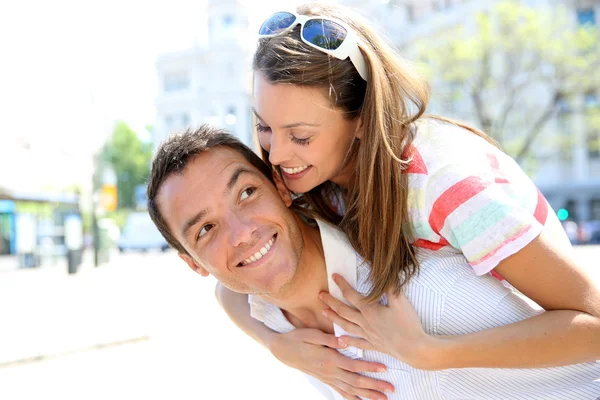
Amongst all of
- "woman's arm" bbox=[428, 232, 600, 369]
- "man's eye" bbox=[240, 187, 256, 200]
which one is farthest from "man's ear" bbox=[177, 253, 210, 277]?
"woman's arm" bbox=[428, 232, 600, 369]

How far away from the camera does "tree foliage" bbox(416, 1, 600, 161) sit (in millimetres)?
26156

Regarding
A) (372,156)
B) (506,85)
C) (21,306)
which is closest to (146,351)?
(21,306)

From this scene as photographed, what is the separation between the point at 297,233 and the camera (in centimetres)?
302

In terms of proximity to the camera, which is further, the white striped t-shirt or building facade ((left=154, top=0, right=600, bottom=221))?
building facade ((left=154, top=0, right=600, bottom=221))

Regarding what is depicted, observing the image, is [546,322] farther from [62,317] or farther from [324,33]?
[62,317]

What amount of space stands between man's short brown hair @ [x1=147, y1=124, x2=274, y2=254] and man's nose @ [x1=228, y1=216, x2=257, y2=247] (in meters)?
0.36

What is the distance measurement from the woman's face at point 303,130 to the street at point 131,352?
2735mm

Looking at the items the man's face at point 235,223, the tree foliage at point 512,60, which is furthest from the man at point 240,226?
the tree foliage at point 512,60

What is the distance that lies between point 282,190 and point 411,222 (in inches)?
32.6

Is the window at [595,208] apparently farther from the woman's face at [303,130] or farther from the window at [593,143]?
the woman's face at [303,130]

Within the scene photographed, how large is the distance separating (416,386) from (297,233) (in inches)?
36.0

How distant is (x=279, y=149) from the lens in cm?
278

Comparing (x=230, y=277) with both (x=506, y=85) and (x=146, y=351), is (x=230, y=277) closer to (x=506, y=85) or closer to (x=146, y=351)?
(x=146, y=351)

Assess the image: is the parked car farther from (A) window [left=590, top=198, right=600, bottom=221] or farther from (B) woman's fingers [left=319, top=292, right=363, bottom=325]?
(B) woman's fingers [left=319, top=292, right=363, bottom=325]
